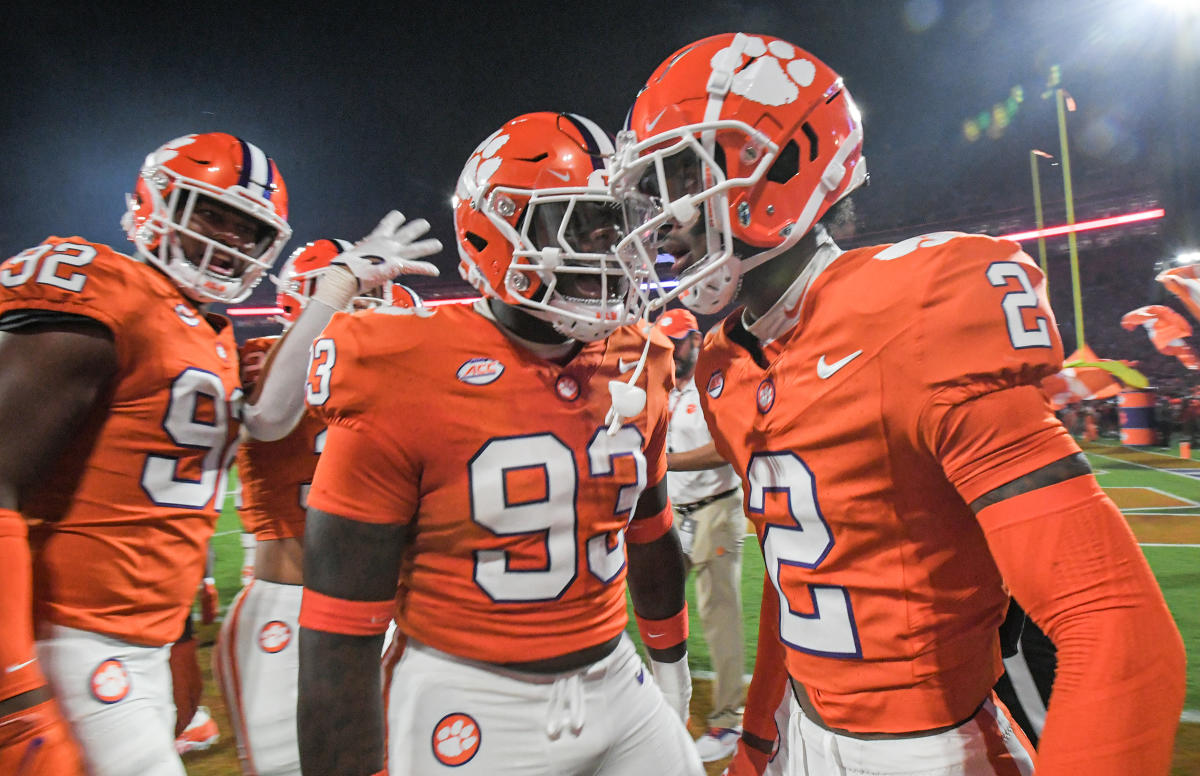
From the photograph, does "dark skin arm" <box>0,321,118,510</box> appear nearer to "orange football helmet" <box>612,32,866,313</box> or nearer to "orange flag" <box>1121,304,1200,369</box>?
"orange football helmet" <box>612,32,866,313</box>

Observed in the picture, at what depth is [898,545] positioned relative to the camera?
1222 mm

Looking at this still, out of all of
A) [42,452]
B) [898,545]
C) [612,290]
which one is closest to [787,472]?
[898,545]

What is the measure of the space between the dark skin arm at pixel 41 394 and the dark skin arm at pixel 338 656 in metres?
0.76

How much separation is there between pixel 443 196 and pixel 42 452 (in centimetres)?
3145

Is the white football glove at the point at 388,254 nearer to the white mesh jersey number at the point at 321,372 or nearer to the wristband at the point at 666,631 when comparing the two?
the white mesh jersey number at the point at 321,372

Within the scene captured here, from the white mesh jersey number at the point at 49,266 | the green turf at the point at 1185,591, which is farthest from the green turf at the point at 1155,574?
the white mesh jersey number at the point at 49,266

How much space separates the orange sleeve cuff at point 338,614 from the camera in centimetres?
157

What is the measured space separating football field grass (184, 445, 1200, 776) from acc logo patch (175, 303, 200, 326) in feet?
9.34

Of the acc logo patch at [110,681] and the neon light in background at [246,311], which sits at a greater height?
the neon light in background at [246,311]

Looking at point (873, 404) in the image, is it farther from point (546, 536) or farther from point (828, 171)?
point (546, 536)

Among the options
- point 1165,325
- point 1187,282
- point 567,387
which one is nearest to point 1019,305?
point 567,387

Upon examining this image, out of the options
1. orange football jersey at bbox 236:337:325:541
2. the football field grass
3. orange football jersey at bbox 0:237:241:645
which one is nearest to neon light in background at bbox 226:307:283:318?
the football field grass

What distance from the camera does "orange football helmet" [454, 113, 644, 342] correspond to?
176 centimetres

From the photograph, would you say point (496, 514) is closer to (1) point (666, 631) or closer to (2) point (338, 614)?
(2) point (338, 614)
